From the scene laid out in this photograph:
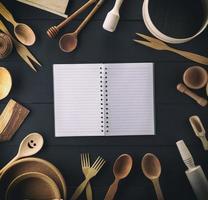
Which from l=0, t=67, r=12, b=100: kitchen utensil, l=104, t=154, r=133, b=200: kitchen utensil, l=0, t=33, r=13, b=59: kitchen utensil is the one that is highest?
l=0, t=33, r=13, b=59: kitchen utensil

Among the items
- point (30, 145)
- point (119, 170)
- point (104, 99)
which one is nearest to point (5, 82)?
point (30, 145)

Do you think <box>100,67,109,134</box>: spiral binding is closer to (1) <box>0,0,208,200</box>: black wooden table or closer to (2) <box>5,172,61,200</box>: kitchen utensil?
(1) <box>0,0,208,200</box>: black wooden table

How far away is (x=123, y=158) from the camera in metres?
1.05

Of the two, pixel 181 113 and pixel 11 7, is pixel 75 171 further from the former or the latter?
pixel 11 7

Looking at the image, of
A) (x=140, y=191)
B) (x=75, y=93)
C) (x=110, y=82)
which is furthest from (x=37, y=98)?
(x=140, y=191)

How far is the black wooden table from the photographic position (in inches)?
41.3

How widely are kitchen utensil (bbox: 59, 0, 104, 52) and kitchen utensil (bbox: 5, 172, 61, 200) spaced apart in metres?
0.40

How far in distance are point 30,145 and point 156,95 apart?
0.43 m

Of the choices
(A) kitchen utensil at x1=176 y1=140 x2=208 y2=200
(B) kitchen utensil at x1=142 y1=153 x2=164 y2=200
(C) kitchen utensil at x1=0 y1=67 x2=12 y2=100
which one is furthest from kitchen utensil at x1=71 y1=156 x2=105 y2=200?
(C) kitchen utensil at x1=0 y1=67 x2=12 y2=100

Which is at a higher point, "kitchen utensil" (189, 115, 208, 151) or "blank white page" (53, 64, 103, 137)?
"blank white page" (53, 64, 103, 137)

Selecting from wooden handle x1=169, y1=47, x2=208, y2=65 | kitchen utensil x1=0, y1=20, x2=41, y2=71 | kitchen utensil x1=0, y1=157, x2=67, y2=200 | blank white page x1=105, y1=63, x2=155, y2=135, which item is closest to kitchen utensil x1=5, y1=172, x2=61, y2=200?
kitchen utensil x1=0, y1=157, x2=67, y2=200

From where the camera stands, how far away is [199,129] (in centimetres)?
104

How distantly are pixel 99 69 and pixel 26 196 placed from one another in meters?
0.45

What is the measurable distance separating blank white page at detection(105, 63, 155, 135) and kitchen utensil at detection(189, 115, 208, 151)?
0.13 metres
